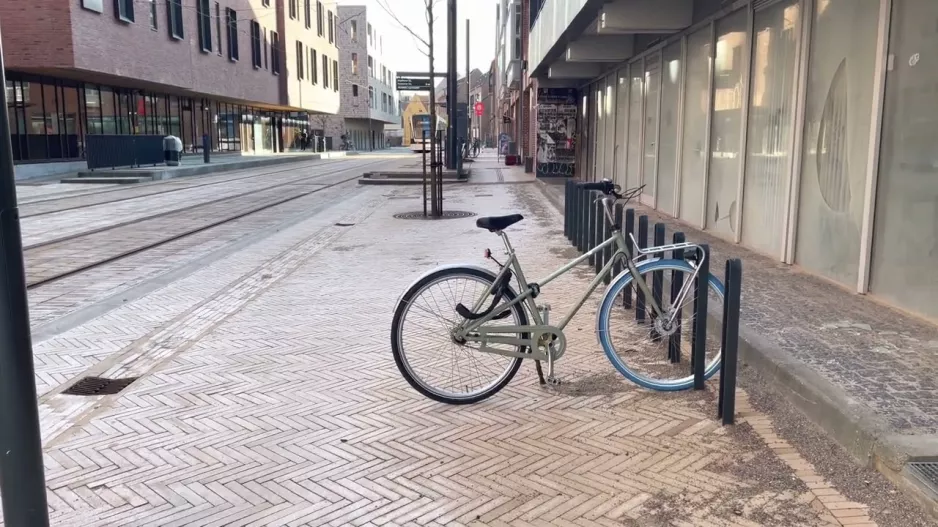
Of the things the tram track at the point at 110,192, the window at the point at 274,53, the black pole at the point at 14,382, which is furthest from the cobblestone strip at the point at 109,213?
the window at the point at 274,53

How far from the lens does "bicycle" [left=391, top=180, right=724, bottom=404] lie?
4402mm

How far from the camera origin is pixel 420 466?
3.67 m

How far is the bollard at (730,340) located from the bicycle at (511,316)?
1.15 feet

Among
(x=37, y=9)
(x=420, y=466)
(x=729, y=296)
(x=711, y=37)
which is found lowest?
(x=420, y=466)

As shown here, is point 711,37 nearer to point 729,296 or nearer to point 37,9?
point 729,296

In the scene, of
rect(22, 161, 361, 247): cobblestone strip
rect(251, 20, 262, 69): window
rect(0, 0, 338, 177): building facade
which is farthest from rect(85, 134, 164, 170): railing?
Result: rect(251, 20, 262, 69): window

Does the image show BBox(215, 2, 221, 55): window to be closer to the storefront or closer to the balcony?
the balcony

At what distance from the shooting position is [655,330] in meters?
4.98

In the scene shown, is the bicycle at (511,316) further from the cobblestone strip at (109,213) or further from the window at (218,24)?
the window at (218,24)

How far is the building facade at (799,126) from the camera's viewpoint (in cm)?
566

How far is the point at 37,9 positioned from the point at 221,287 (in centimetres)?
2040

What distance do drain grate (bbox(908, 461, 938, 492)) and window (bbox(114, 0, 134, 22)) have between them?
94.7 feet

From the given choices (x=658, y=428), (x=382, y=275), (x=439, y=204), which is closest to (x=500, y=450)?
(x=658, y=428)

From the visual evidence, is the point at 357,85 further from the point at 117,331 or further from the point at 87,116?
the point at 117,331
